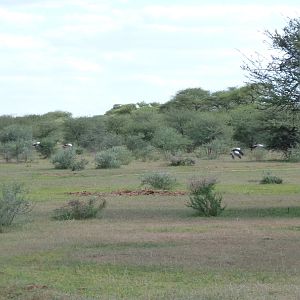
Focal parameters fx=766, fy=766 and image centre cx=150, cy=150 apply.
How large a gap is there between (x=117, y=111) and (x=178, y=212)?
101515mm

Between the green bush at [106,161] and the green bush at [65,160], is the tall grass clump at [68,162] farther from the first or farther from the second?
the green bush at [106,161]

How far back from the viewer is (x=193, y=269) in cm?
1189

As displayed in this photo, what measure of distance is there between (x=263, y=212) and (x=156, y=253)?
27.7ft

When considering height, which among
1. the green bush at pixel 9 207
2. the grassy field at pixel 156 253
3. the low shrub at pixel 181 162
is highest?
the low shrub at pixel 181 162

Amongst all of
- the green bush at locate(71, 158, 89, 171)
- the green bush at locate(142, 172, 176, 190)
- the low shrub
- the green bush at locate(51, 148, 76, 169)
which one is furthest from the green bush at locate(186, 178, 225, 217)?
the low shrub

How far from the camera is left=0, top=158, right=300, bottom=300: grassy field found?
33.1 ft

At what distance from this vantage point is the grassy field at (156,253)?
1009 centimetres

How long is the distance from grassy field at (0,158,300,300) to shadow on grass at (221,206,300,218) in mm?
29

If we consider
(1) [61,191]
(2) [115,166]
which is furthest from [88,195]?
(2) [115,166]

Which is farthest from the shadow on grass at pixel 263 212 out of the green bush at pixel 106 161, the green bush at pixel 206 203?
the green bush at pixel 106 161

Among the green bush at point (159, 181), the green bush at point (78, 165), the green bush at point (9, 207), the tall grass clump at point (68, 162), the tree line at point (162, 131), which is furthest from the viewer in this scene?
the tree line at point (162, 131)

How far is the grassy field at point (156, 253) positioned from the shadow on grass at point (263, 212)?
0.09 ft

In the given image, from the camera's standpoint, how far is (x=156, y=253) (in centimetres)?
1379

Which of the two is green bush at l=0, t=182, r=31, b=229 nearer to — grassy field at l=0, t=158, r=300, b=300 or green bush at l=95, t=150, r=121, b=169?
grassy field at l=0, t=158, r=300, b=300
